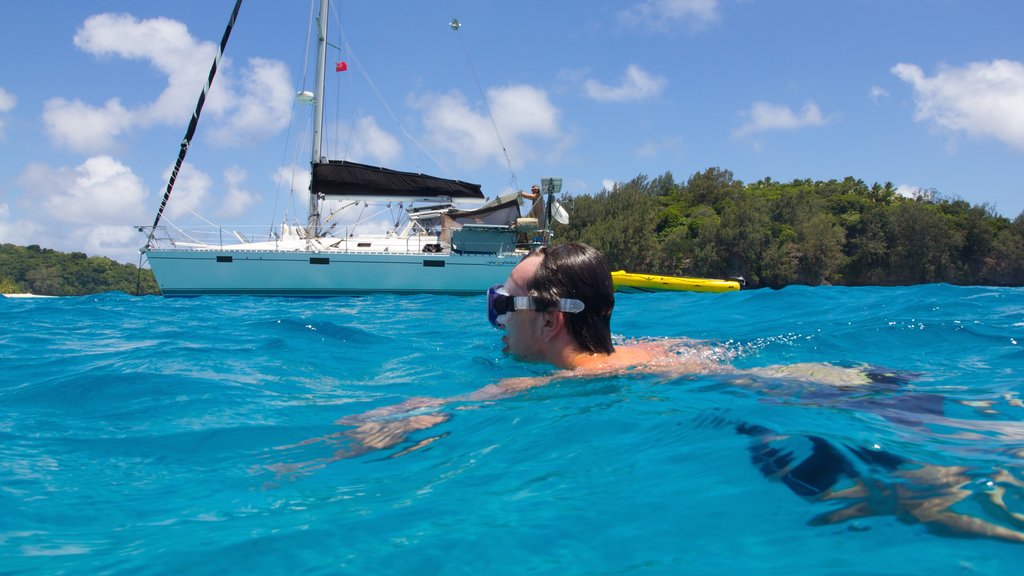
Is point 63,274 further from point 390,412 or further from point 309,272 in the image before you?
point 390,412

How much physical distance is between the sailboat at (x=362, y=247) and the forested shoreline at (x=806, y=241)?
57.9 feet

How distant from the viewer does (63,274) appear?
52.0 meters

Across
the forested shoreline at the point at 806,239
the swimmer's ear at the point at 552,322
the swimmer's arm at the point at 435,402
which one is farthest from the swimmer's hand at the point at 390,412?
the forested shoreline at the point at 806,239

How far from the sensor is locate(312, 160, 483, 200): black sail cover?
58.6ft

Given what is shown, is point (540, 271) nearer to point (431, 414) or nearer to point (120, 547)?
point (431, 414)

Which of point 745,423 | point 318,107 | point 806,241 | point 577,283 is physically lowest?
point 745,423

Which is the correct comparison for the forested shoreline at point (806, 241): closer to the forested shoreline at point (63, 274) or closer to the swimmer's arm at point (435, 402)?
the swimmer's arm at point (435, 402)

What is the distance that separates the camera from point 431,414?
252cm

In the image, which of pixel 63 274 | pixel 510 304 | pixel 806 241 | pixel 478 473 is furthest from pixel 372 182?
pixel 63 274

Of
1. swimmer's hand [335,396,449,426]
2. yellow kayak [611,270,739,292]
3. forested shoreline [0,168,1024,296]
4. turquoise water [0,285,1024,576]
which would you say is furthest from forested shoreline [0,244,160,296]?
swimmer's hand [335,396,449,426]

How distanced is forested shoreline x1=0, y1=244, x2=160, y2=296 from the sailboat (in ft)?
125

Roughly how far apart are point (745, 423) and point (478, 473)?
0.85 metres

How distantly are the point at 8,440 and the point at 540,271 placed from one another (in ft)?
6.96

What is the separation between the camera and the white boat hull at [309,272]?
637 inches
